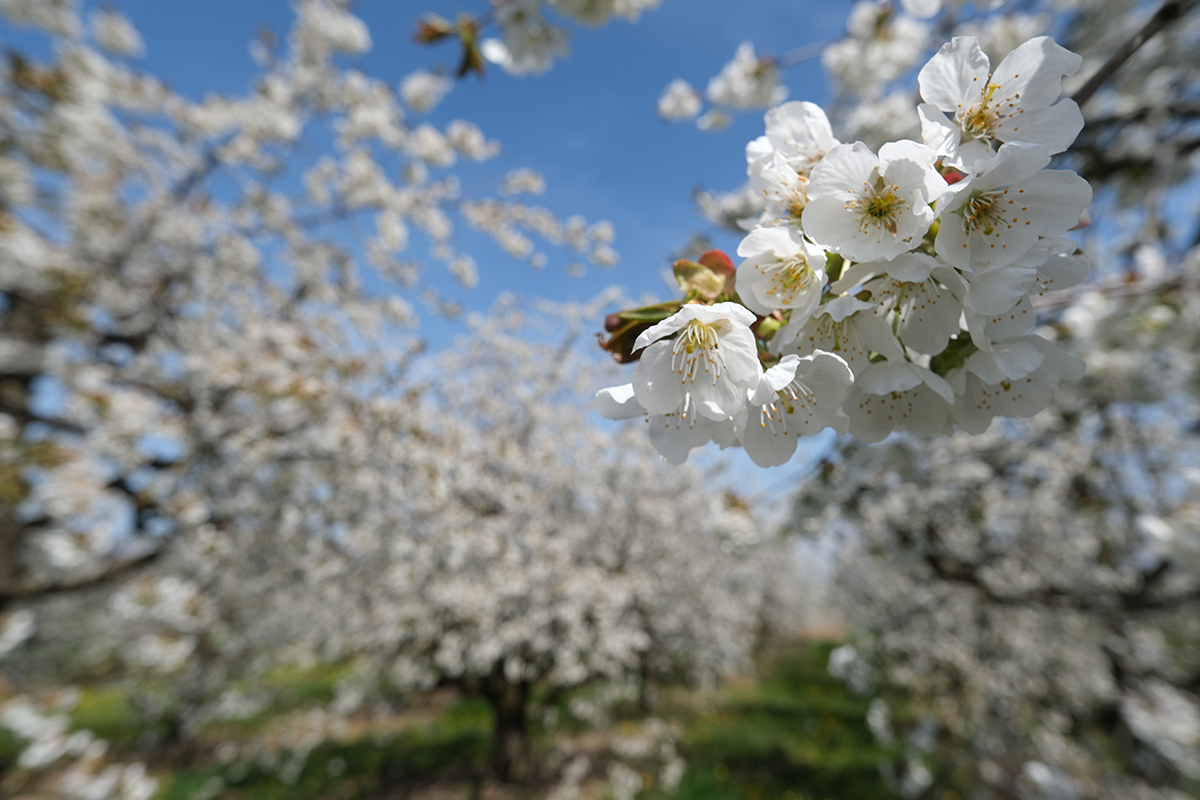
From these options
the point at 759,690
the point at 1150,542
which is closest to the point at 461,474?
the point at 1150,542

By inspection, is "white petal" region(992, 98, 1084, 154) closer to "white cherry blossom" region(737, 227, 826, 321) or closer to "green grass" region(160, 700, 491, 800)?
"white cherry blossom" region(737, 227, 826, 321)

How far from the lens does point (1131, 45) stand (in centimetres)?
68

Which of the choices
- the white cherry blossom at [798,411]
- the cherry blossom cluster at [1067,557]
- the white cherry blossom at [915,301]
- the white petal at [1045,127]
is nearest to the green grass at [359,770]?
the cherry blossom cluster at [1067,557]

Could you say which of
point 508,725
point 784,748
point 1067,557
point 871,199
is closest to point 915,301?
point 871,199

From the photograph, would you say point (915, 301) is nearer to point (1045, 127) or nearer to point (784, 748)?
point (1045, 127)

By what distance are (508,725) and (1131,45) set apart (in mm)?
6761

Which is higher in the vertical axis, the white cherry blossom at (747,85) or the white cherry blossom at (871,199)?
the white cherry blossom at (747,85)

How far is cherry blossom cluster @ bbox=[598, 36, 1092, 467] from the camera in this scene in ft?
2.00

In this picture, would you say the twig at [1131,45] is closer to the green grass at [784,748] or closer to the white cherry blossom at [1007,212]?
the white cherry blossom at [1007,212]

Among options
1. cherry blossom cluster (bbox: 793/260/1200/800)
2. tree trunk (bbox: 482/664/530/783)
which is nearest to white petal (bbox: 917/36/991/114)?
cherry blossom cluster (bbox: 793/260/1200/800)

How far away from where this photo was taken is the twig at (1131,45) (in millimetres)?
673

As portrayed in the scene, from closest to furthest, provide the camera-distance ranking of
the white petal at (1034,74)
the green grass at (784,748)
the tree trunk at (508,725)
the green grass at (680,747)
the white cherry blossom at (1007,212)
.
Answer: the white cherry blossom at (1007,212) → the white petal at (1034,74) → the tree trunk at (508,725) → the green grass at (784,748) → the green grass at (680,747)

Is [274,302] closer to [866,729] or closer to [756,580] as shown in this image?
[866,729]

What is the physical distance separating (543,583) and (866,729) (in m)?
6.70
